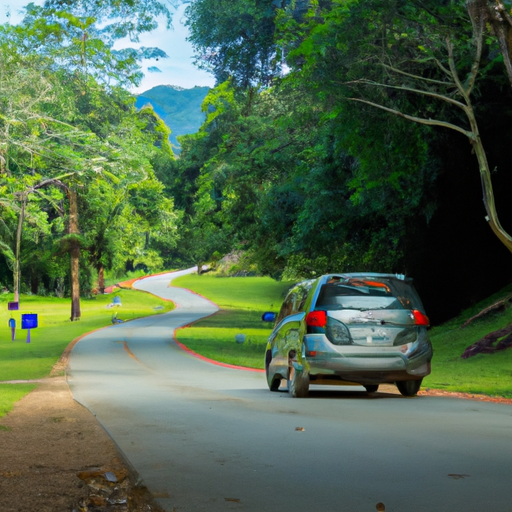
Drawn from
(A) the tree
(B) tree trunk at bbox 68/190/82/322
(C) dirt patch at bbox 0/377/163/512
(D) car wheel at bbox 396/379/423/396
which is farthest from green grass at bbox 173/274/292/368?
(C) dirt patch at bbox 0/377/163/512

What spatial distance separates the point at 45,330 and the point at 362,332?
3818 centimetres

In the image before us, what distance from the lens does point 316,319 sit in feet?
41.4

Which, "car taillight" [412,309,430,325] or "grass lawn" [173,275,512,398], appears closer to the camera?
"car taillight" [412,309,430,325]

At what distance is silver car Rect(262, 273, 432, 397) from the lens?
12.4m

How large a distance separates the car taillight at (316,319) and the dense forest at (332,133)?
20.1 ft

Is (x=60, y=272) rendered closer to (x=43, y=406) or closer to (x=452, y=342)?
(x=452, y=342)

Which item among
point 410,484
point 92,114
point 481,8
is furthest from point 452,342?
point 92,114

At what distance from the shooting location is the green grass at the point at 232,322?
31203 millimetres

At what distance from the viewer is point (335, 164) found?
28.5 m

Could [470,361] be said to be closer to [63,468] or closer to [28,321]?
[63,468]

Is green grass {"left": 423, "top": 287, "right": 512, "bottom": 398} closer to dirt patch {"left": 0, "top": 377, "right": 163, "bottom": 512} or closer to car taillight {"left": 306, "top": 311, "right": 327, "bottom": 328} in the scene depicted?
car taillight {"left": 306, "top": 311, "right": 327, "bottom": 328}

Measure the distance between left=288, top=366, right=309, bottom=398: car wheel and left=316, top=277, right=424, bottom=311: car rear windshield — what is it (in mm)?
1203

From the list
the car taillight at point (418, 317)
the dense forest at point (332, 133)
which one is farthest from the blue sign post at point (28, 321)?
the car taillight at point (418, 317)

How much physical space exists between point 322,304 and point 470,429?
3.76m
